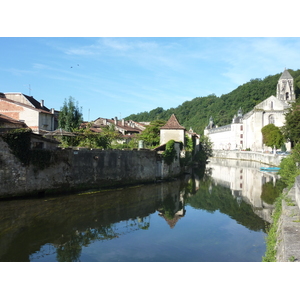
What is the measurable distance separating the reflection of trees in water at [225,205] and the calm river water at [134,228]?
0.05 meters

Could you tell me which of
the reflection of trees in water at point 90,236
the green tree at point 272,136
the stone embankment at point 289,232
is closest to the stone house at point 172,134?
the reflection of trees in water at point 90,236

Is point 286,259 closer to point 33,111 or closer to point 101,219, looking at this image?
point 101,219

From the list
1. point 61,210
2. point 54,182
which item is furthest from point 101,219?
point 54,182

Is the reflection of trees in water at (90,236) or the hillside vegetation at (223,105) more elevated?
the hillside vegetation at (223,105)

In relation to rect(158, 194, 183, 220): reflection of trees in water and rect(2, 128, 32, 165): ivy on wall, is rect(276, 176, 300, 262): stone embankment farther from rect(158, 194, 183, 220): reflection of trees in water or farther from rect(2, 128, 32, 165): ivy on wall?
rect(2, 128, 32, 165): ivy on wall

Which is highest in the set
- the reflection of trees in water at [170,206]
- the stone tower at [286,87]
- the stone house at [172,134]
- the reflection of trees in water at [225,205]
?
the stone tower at [286,87]

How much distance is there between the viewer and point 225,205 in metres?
20.3

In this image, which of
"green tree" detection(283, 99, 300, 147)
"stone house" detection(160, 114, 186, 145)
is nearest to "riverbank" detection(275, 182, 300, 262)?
"stone house" detection(160, 114, 186, 145)

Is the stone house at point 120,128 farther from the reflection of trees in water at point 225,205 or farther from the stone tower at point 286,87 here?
the stone tower at point 286,87

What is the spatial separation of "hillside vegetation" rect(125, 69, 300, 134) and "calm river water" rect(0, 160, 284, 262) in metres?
85.0

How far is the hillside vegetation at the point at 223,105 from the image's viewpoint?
116 metres

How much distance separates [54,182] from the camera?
66.3 ft

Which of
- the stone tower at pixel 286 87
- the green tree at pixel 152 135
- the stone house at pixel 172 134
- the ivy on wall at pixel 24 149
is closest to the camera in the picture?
the ivy on wall at pixel 24 149

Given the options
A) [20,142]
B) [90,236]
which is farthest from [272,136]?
[90,236]
